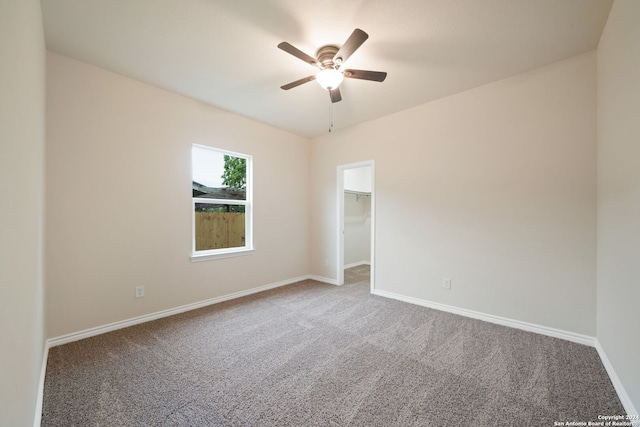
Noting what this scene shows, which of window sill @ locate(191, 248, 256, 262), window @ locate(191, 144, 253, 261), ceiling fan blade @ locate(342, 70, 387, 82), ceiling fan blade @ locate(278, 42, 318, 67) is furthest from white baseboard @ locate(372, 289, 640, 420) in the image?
ceiling fan blade @ locate(278, 42, 318, 67)

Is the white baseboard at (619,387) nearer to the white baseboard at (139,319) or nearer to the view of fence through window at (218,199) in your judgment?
the white baseboard at (139,319)

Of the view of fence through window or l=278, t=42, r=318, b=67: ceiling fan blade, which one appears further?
the view of fence through window

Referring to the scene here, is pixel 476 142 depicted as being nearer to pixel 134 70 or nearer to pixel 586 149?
pixel 586 149

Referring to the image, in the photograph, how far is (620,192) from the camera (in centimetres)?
172

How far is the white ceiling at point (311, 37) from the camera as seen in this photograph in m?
1.78

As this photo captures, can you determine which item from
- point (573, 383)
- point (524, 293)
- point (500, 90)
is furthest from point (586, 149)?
point (573, 383)

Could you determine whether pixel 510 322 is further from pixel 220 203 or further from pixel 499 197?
pixel 220 203

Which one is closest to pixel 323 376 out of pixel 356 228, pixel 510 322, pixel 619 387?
pixel 619 387

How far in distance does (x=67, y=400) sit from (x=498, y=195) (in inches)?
161

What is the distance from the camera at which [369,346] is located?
2.29m

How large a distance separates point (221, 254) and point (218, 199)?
2.59 feet

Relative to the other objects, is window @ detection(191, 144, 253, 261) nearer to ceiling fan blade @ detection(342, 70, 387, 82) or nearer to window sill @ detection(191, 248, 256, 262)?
window sill @ detection(191, 248, 256, 262)

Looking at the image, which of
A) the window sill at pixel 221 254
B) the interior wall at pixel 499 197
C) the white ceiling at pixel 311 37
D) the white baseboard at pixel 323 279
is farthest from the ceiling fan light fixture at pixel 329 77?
the white baseboard at pixel 323 279

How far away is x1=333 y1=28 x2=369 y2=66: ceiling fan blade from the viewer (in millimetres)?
1680
